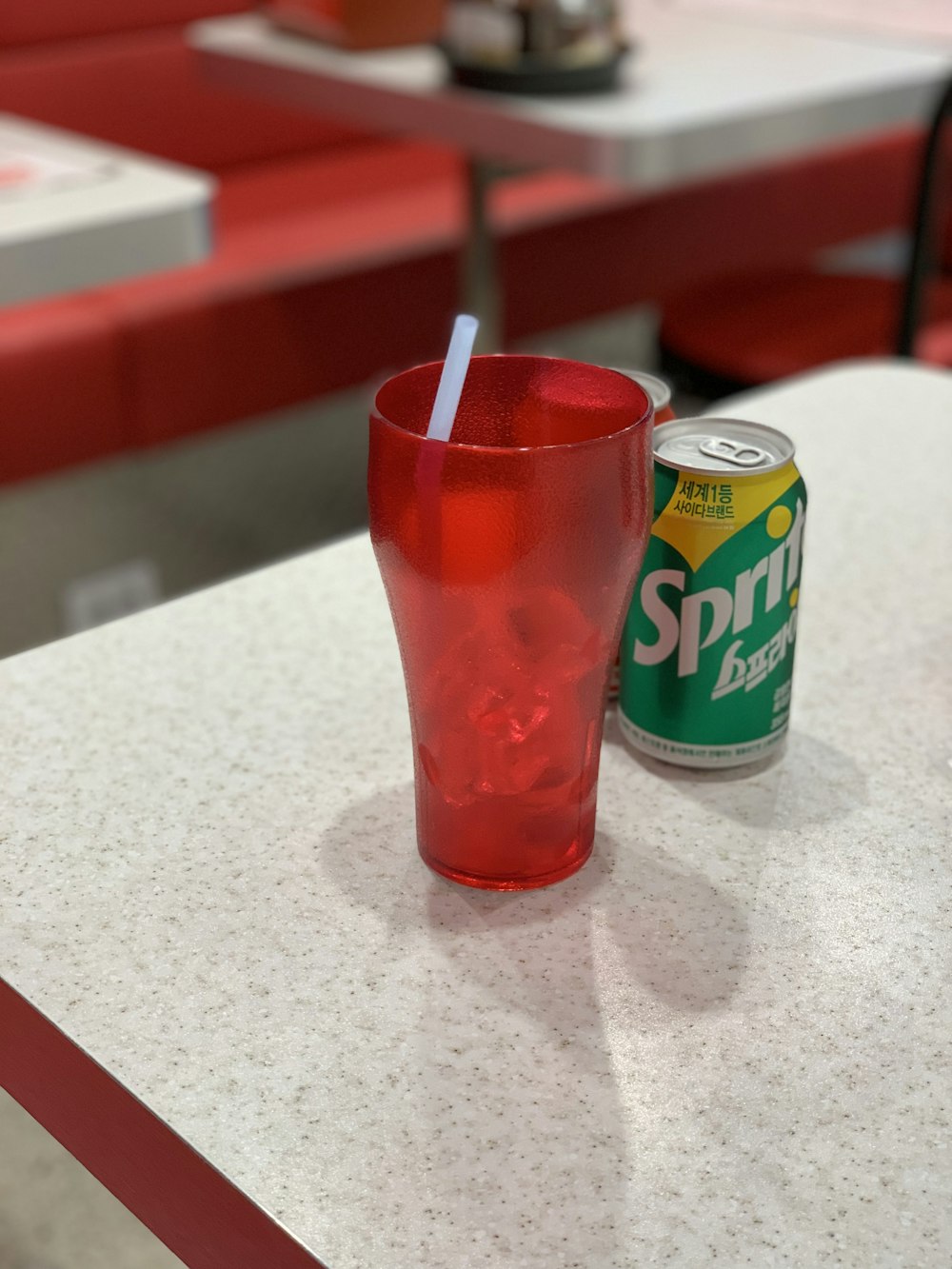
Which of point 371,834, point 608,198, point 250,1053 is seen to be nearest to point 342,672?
point 371,834

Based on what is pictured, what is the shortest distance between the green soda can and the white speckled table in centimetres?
2

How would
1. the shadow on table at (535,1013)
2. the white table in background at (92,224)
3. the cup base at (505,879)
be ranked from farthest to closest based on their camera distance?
the white table in background at (92,224)
the cup base at (505,879)
the shadow on table at (535,1013)

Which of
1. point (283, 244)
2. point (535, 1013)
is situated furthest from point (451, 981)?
point (283, 244)

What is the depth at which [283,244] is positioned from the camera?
7.16 feet

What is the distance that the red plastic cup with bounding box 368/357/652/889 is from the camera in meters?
0.41

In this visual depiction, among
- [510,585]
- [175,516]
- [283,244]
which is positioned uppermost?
[510,585]

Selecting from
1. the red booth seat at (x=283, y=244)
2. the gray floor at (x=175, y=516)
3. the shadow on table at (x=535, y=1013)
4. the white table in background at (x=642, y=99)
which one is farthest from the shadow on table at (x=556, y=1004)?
→ the red booth seat at (x=283, y=244)

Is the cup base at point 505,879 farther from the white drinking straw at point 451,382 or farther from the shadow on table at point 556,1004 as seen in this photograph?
the white drinking straw at point 451,382

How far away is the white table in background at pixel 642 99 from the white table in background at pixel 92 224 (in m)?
0.37

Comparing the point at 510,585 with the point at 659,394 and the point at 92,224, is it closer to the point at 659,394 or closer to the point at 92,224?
the point at 659,394

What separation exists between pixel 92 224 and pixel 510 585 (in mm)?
923

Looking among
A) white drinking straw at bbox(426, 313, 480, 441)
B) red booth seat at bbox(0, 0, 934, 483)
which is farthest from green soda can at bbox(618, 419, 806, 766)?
red booth seat at bbox(0, 0, 934, 483)

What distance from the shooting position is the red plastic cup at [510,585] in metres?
0.41

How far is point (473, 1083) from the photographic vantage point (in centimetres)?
40
